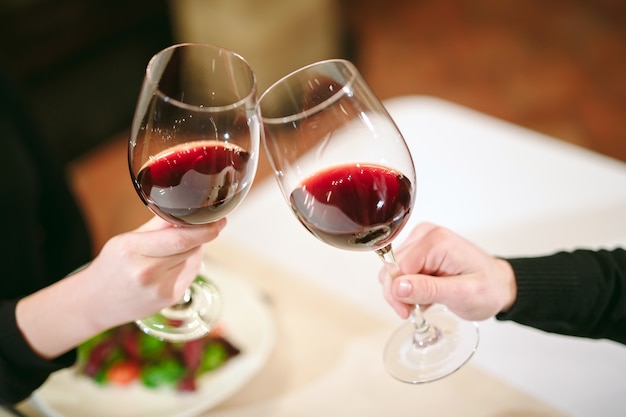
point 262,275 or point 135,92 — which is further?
point 135,92

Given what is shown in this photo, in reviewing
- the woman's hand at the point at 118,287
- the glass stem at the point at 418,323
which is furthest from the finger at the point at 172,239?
the glass stem at the point at 418,323

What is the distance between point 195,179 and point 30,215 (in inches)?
31.6

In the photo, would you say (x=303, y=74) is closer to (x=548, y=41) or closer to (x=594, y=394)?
(x=594, y=394)

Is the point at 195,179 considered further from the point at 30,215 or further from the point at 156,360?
the point at 30,215

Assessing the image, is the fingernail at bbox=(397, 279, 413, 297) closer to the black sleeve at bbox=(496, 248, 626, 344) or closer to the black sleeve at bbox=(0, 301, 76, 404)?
the black sleeve at bbox=(496, 248, 626, 344)

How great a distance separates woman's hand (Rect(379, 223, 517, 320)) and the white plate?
0.25 m

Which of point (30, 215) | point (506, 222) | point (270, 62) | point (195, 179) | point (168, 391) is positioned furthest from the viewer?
point (270, 62)

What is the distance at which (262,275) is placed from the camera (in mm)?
1186

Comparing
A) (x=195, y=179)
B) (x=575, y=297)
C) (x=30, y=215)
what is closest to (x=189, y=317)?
(x=195, y=179)

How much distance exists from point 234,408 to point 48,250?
0.76m

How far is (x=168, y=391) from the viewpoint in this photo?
100 cm

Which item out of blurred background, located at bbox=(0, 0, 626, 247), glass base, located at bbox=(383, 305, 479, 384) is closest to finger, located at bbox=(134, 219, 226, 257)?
glass base, located at bbox=(383, 305, 479, 384)

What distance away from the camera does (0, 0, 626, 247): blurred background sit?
2.86 meters

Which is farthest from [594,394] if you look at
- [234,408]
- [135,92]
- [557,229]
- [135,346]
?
[135,92]
